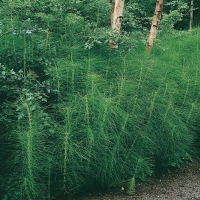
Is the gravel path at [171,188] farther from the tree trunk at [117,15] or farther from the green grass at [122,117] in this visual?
the tree trunk at [117,15]

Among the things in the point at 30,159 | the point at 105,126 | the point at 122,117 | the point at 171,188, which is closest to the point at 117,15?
the point at 122,117

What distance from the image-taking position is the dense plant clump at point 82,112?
3.54 m

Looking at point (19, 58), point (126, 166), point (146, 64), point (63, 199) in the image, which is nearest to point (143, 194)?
point (126, 166)

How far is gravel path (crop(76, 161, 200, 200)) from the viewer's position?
12.6 feet

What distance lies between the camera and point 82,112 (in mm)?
3840

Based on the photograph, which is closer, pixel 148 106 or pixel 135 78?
pixel 148 106

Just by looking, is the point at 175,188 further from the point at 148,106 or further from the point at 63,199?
the point at 63,199

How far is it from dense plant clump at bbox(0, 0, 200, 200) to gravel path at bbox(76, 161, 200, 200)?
0.13 metres

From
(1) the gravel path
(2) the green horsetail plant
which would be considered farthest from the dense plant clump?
(1) the gravel path

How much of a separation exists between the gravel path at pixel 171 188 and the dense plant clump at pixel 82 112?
0.13 metres

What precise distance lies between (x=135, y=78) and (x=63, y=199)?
2.01 metres

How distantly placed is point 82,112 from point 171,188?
1.52m

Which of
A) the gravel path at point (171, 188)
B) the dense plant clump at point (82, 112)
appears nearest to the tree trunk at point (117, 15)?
the dense plant clump at point (82, 112)

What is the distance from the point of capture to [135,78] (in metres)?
4.68
